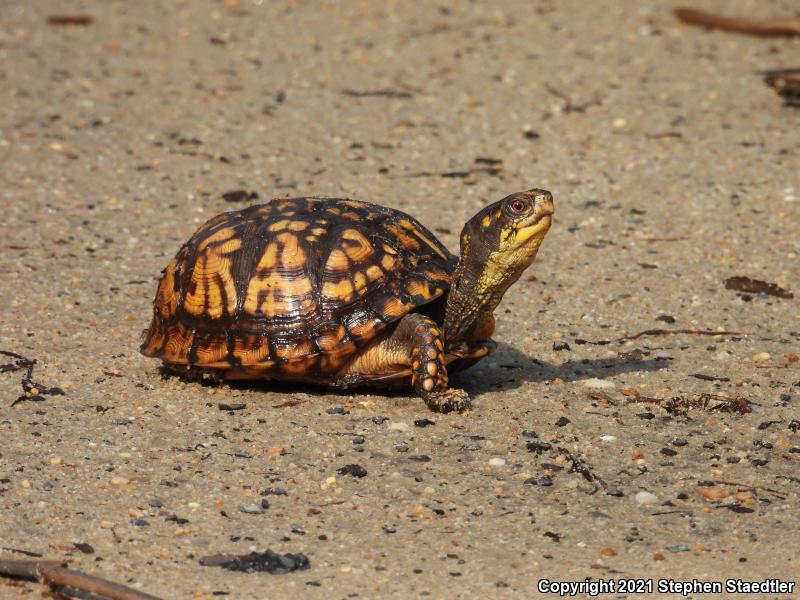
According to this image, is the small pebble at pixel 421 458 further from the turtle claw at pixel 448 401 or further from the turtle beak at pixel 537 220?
the turtle beak at pixel 537 220

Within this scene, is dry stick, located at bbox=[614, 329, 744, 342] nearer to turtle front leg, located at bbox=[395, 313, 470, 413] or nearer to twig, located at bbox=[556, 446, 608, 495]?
turtle front leg, located at bbox=[395, 313, 470, 413]

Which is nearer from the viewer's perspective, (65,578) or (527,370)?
(65,578)

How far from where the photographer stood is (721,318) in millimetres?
6195

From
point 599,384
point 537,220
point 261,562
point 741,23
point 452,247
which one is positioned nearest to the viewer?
point 261,562

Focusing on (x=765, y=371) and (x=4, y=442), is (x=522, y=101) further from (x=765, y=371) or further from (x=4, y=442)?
(x=4, y=442)

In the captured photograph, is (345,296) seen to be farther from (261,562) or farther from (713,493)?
(713,493)

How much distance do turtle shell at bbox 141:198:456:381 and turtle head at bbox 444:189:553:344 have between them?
0.44 feet

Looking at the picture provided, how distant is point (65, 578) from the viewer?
3547mm

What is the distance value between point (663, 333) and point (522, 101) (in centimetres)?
376

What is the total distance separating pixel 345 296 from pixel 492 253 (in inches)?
26.1

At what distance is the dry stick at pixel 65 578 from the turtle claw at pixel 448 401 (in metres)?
1.78

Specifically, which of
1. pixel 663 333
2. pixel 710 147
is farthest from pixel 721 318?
pixel 710 147

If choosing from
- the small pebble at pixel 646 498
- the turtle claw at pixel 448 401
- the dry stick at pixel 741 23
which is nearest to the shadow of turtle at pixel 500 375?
the turtle claw at pixel 448 401

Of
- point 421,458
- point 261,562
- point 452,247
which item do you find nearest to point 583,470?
point 421,458
